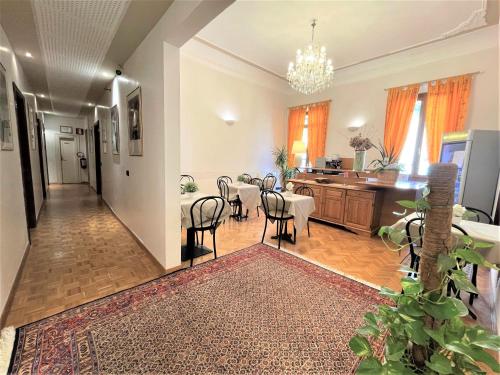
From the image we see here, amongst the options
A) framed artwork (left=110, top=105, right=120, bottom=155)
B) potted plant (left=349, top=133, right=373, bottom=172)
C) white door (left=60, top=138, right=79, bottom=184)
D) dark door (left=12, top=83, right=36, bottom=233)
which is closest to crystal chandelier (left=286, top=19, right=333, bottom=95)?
potted plant (left=349, top=133, right=373, bottom=172)

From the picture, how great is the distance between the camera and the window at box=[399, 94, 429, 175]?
4602mm

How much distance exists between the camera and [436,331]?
696 millimetres

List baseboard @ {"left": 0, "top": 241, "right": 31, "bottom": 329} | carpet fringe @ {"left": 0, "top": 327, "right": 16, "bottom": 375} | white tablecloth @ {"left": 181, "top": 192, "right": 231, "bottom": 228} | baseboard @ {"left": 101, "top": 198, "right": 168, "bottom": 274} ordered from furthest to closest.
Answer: white tablecloth @ {"left": 181, "top": 192, "right": 231, "bottom": 228}
baseboard @ {"left": 101, "top": 198, "right": 168, "bottom": 274}
baseboard @ {"left": 0, "top": 241, "right": 31, "bottom": 329}
carpet fringe @ {"left": 0, "top": 327, "right": 16, "bottom": 375}

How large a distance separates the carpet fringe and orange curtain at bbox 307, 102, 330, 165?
619 centimetres

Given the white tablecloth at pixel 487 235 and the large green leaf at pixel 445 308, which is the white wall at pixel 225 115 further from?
the large green leaf at pixel 445 308

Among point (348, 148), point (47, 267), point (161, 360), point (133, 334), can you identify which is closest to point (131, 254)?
point (47, 267)

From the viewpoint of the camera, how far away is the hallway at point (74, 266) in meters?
2.00

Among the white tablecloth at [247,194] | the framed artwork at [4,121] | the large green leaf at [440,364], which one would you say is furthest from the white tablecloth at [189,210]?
the large green leaf at [440,364]

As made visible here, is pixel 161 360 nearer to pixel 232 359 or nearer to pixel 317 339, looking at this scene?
pixel 232 359

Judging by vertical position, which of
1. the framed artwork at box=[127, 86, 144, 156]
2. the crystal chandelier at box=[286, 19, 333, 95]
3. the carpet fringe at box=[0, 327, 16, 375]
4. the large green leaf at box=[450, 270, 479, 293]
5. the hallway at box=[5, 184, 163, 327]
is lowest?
the hallway at box=[5, 184, 163, 327]

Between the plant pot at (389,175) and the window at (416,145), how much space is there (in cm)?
101

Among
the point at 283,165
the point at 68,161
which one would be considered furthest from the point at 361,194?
the point at 68,161

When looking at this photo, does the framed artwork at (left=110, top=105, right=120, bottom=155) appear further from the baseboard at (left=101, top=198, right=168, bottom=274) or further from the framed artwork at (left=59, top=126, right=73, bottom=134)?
the framed artwork at (left=59, top=126, right=73, bottom=134)

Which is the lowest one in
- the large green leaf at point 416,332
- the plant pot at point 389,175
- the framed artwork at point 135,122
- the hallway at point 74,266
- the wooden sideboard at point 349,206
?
the hallway at point 74,266
